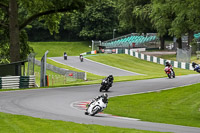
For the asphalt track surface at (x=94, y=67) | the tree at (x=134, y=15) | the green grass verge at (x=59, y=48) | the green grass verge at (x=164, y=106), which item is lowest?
the asphalt track surface at (x=94, y=67)

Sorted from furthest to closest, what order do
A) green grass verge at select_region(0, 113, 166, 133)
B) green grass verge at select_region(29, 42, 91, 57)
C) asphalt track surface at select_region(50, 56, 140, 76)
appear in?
green grass verge at select_region(29, 42, 91, 57) → asphalt track surface at select_region(50, 56, 140, 76) → green grass verge at select_region(0, 113, 166, 133)

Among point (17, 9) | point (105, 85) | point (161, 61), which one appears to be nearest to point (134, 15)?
point (161, 61)

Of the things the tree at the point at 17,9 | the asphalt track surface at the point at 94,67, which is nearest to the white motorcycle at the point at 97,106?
the tree at the point at 17,9

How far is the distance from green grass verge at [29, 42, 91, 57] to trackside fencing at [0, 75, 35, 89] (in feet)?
206

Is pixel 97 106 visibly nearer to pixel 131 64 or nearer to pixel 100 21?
pixel 131 64

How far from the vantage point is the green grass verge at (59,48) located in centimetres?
9375

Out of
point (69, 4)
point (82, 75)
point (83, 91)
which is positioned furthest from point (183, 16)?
point (83, 91)

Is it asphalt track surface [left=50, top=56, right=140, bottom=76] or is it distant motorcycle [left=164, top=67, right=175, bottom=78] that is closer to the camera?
distant motorcycle [left=164, top=67, right=175, bottom=78]

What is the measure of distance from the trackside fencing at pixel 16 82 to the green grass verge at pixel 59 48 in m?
62.8

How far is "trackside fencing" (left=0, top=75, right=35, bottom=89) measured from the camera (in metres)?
28.7

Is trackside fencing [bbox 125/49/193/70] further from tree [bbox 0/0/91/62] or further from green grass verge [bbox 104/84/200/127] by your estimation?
green grass verge [bbox 104/84/200/127]

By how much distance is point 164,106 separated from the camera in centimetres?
1980

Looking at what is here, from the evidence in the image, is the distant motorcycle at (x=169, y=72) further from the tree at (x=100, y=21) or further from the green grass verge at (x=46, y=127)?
the tree at (x=100, y=21)

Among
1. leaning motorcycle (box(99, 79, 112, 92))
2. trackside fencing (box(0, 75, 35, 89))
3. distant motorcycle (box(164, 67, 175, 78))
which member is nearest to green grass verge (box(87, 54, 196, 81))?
distant motorcycle (box(164, 67, 175, 78))
